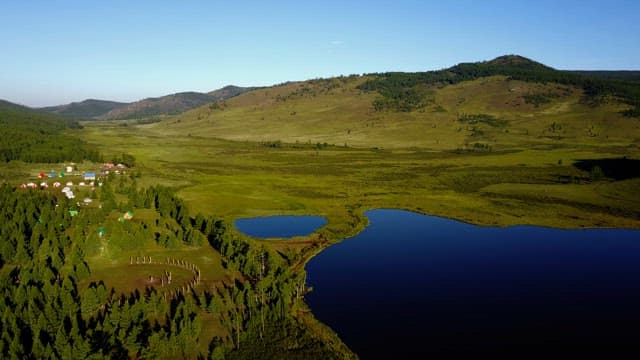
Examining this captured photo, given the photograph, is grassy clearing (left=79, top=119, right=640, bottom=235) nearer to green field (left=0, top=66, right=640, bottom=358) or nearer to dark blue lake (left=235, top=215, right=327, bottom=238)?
green field (left=0, top=66, right=640, bottom=358)

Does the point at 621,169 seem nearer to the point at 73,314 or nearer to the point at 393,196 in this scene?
the point at 393,196

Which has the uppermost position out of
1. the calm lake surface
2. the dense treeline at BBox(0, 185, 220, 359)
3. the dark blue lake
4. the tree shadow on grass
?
the tree shadow on grass

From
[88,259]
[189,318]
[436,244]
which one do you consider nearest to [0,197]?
[88,259]

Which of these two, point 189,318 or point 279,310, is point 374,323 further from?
point 189,318

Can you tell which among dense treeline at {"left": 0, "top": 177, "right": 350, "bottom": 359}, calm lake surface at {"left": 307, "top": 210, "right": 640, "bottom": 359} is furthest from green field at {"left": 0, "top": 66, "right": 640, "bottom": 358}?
calm lake surface at {"left": 307, "top": 210, "right": 640, "bottom": 359}

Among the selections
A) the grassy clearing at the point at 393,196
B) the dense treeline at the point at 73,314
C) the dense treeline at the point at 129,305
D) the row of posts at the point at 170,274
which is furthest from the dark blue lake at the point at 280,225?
the dense treeline at the point at 73,314

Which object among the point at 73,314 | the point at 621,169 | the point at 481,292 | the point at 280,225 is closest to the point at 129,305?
the point at 73,314

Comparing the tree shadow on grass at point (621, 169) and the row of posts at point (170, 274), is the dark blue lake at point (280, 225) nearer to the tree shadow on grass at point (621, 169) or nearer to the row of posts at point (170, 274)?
the row of posts at point (170, 274)
